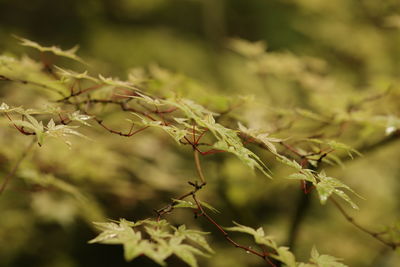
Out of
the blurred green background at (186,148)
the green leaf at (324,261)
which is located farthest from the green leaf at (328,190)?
the blurred green background at (186,148)

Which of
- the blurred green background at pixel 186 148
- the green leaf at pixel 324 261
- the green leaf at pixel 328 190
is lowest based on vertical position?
the blurred green background at pixel 186 148

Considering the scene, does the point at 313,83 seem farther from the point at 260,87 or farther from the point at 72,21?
the point at 72,21

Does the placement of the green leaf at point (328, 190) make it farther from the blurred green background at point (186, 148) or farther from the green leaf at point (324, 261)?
the blurred green background at point (186, 148)

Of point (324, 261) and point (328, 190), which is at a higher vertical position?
point (328, 190)

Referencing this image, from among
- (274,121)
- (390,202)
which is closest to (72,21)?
(274,121)

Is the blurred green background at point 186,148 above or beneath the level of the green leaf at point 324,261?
beneath

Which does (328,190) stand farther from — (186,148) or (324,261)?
(186,148)

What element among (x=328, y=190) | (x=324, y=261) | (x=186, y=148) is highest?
(x=328, y=190)

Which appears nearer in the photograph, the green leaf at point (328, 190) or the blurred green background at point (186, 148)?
the green leaf at point (328, 190)

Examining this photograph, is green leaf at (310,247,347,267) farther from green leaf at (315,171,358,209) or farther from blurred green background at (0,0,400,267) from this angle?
blurred green background at (0,0,400,267)

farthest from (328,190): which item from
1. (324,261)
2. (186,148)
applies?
(186,148)

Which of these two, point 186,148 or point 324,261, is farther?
point 186,148
